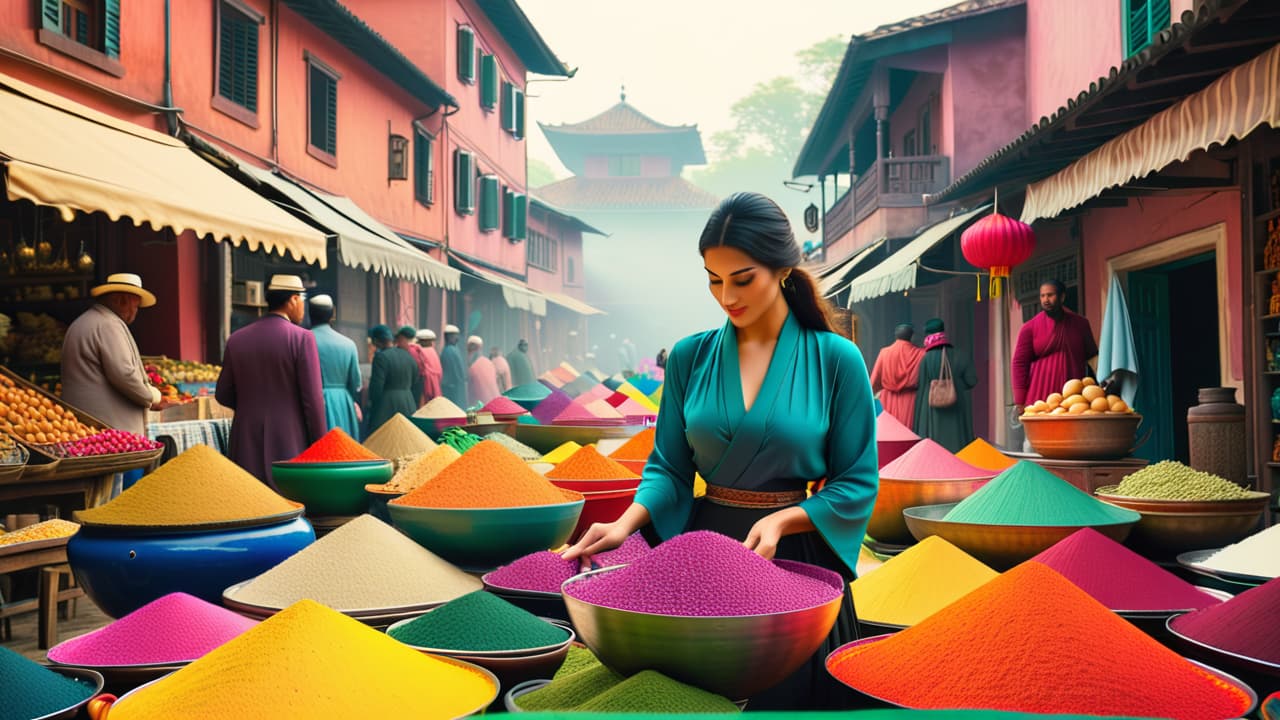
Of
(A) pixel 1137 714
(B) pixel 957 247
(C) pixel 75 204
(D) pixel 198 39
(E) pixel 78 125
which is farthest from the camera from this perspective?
(B) pixel 957 247

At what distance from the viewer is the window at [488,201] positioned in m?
19.9

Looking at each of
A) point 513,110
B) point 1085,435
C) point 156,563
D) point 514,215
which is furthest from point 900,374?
point 513,110

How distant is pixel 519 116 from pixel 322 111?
10825 millimetres

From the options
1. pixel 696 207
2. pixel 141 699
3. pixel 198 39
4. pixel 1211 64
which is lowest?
pixel 141 699

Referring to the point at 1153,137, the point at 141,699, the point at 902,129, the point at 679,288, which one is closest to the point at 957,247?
the point at 902,129

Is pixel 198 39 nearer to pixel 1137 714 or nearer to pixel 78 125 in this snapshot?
pixel 78 125

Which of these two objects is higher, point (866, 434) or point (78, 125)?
point (78, 125)

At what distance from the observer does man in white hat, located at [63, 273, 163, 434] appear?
18.3 feet

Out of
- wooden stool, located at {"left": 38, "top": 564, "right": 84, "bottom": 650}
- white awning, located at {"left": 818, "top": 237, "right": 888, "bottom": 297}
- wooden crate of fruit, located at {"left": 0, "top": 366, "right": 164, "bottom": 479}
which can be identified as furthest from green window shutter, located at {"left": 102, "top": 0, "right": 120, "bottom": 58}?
white awning, located at {"left": 818, "top": 237, "right": 888, "bottom": 297}

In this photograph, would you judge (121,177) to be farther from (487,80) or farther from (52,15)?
(487,80)

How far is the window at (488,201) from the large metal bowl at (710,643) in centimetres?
1873

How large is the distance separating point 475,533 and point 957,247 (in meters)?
10.0

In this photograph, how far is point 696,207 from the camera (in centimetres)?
3897

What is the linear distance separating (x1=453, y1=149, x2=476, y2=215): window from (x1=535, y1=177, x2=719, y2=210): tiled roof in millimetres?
20331
